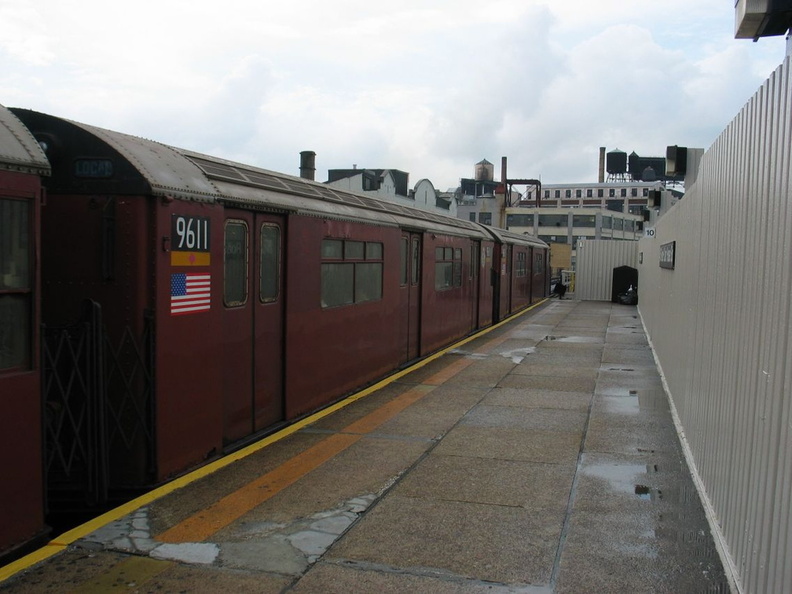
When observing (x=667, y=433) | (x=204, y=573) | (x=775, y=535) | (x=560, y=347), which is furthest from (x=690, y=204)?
(x=560, y=347)

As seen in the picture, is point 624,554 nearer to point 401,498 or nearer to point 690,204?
point 401,498

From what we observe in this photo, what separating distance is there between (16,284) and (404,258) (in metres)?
7.94

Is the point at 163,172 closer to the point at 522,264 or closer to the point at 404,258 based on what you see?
the point at 404,258

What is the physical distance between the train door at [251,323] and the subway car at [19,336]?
2.14 m

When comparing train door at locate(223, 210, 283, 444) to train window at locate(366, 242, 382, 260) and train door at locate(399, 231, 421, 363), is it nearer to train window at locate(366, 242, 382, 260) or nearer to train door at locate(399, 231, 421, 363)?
train window at locate(366, 242, 382, 260)

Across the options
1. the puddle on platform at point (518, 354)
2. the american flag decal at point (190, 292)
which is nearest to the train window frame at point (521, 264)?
the puddle on platform at point (518, 354)

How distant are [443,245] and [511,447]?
747 cm

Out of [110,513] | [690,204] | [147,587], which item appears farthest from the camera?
[690,204]

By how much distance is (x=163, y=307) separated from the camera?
552 cm

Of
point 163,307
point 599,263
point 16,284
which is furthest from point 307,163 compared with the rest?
point 599,263

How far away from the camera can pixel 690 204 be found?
7801mm

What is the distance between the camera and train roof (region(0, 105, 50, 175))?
13.8ft

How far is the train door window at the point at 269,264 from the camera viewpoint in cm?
711

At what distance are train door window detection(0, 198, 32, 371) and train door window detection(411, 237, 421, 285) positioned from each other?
836cm
